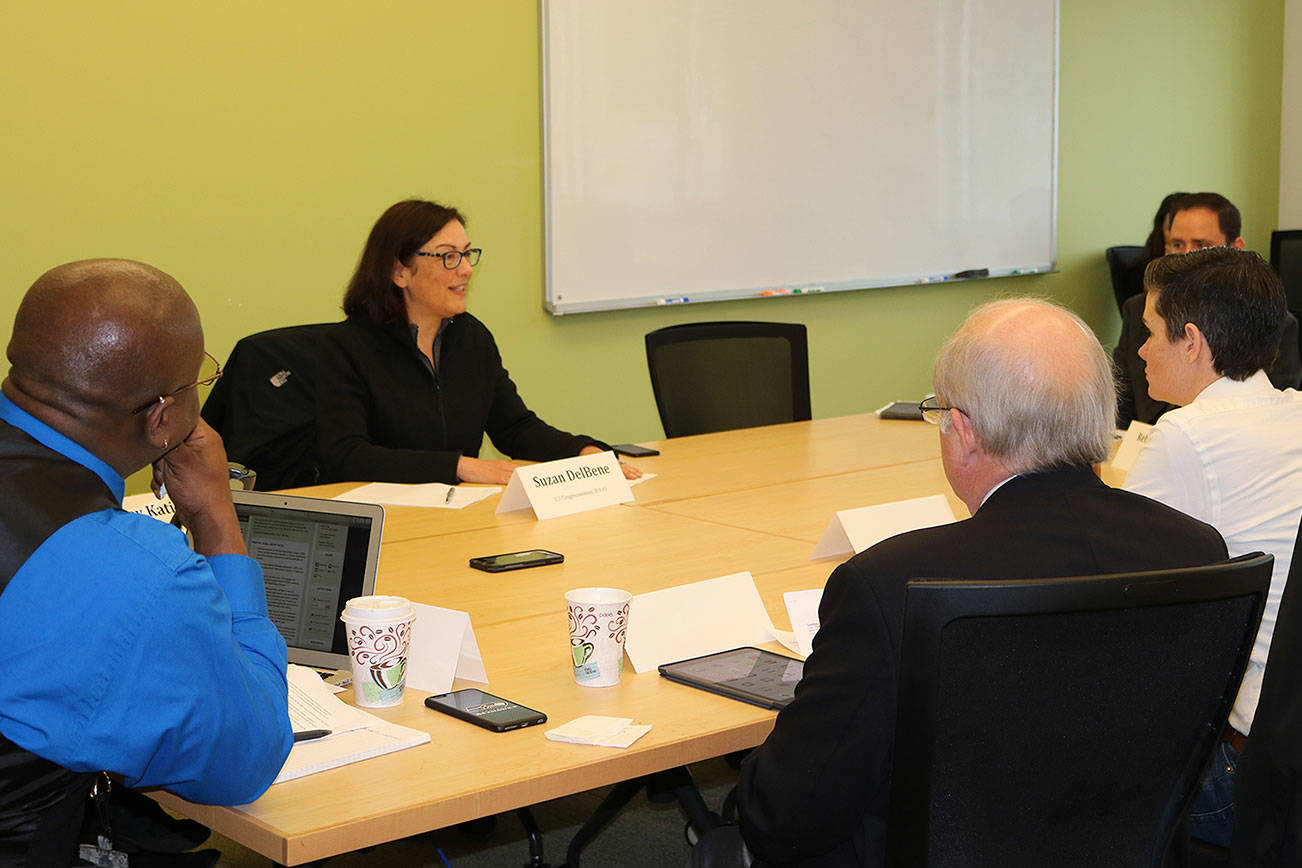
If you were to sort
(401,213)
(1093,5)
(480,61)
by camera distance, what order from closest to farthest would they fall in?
(401,213) < (480,61) < (1093,5)

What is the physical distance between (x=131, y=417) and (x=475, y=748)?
55 cm

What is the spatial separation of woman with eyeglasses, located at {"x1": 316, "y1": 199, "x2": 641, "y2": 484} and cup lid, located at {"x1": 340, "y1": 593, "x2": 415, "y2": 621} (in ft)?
5.28

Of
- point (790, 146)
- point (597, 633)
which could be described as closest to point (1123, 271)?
point (790, 146)

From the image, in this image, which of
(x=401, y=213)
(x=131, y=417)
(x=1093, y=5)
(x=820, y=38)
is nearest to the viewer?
(x=131, y=417)

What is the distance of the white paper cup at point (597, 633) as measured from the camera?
1.74 meters

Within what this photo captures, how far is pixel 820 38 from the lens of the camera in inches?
212

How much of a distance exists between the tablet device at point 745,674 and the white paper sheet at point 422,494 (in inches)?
46.9

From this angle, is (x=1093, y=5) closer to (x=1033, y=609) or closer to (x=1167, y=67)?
(x=1167, y=67)

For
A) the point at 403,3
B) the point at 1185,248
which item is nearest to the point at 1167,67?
the point at 1185,248

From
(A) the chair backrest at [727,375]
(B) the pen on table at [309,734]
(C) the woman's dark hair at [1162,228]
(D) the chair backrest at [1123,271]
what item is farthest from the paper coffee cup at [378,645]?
(D) the chair backrest at [1123,271]

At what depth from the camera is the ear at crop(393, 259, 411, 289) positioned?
3.46m

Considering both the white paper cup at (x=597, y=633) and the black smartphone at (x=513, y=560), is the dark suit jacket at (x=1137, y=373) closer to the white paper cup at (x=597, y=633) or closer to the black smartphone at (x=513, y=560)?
the black smartphone at (x=513, y=560)

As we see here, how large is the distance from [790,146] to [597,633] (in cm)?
397

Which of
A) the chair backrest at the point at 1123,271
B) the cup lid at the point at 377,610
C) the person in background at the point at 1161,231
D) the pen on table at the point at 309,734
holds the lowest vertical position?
the pen on table at the point at 309,734
